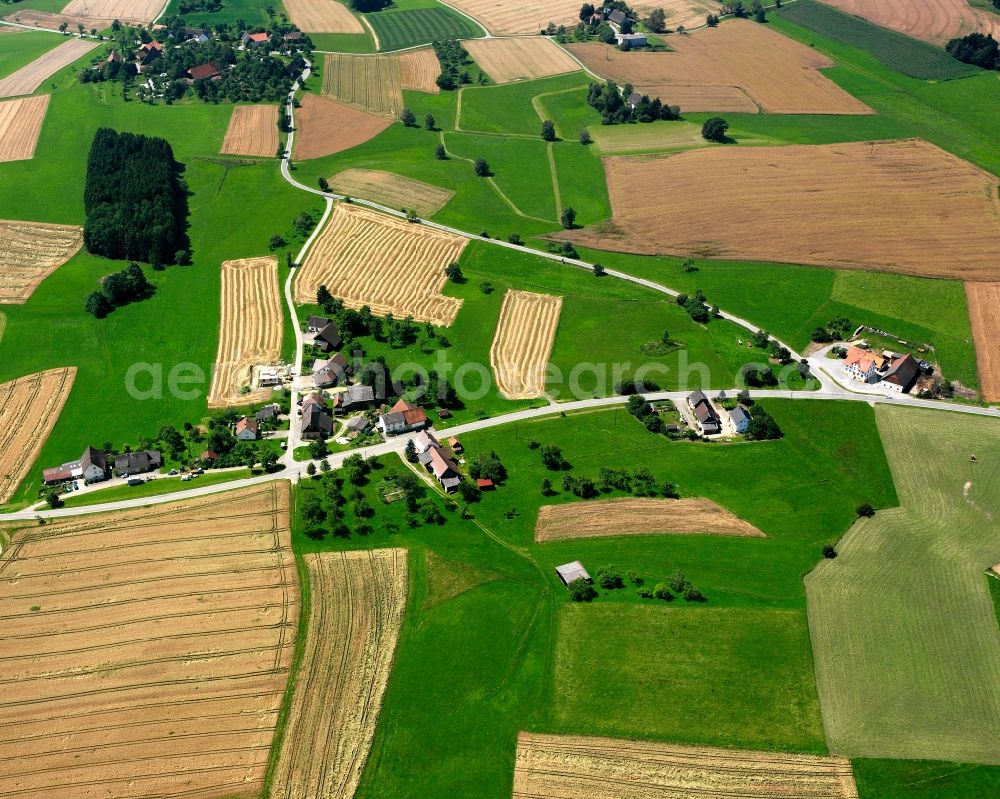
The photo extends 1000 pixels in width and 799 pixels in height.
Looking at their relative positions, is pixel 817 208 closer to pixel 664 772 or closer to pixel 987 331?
pixel 987 331

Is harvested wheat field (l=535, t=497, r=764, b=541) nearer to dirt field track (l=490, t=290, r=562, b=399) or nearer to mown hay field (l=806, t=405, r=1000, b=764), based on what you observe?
mown hay field (l=806, t=405, r=1000, b=764)

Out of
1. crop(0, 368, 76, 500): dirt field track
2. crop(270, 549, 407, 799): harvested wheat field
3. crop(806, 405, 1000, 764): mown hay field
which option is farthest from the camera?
crop(0, 368, 76, 500): dirt field track

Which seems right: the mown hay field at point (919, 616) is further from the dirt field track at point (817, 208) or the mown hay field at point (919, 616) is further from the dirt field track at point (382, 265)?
the dirt field track at point (382, 265)

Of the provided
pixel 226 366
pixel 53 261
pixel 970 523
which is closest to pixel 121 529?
pixel 226 366

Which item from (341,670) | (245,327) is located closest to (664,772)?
(341,670)

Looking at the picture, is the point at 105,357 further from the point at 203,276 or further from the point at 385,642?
the point at 385,642

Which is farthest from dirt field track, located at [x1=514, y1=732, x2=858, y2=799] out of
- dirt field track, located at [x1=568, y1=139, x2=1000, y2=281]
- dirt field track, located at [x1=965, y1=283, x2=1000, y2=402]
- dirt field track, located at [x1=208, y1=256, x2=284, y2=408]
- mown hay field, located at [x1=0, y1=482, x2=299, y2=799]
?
dirt field track, located at [x1=568, y1=139, x2=1000, y2=281]
